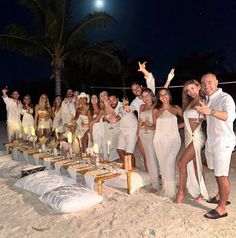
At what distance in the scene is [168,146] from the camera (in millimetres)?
5578

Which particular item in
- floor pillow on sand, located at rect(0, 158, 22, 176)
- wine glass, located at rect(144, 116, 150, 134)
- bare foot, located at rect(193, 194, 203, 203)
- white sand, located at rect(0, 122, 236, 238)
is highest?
wine glass, located at rect(144, 116, 150, 134)

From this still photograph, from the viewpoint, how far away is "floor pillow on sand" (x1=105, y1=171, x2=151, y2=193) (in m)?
6.04

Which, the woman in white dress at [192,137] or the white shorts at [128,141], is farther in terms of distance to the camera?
the white shorts at [128,141]

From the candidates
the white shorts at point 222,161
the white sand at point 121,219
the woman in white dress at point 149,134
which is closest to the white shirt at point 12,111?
the white sand at point 121,219

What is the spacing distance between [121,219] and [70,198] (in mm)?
827

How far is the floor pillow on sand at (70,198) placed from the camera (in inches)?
197

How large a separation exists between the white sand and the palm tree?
34.1 ft

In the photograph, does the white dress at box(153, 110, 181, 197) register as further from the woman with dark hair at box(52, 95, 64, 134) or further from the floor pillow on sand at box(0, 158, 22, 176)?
the woman with dark hair at box(52, 95, 64, 134)

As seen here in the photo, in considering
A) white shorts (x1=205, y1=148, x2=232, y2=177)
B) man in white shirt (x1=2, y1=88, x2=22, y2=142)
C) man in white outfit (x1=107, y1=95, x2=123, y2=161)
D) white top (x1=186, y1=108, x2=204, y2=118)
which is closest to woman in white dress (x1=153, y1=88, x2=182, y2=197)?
white top (x1=186, y1=108, x2=204, y2=118)

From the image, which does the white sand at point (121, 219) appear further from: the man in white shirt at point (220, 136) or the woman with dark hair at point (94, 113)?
the woman with dark hair at point (94, 113)

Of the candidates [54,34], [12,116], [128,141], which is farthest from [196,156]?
[54,34]

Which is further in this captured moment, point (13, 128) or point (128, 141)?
point (13, 128)

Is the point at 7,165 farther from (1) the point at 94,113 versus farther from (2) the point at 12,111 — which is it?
(2) the point at 12,111

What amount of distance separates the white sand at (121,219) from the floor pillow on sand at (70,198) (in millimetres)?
89
